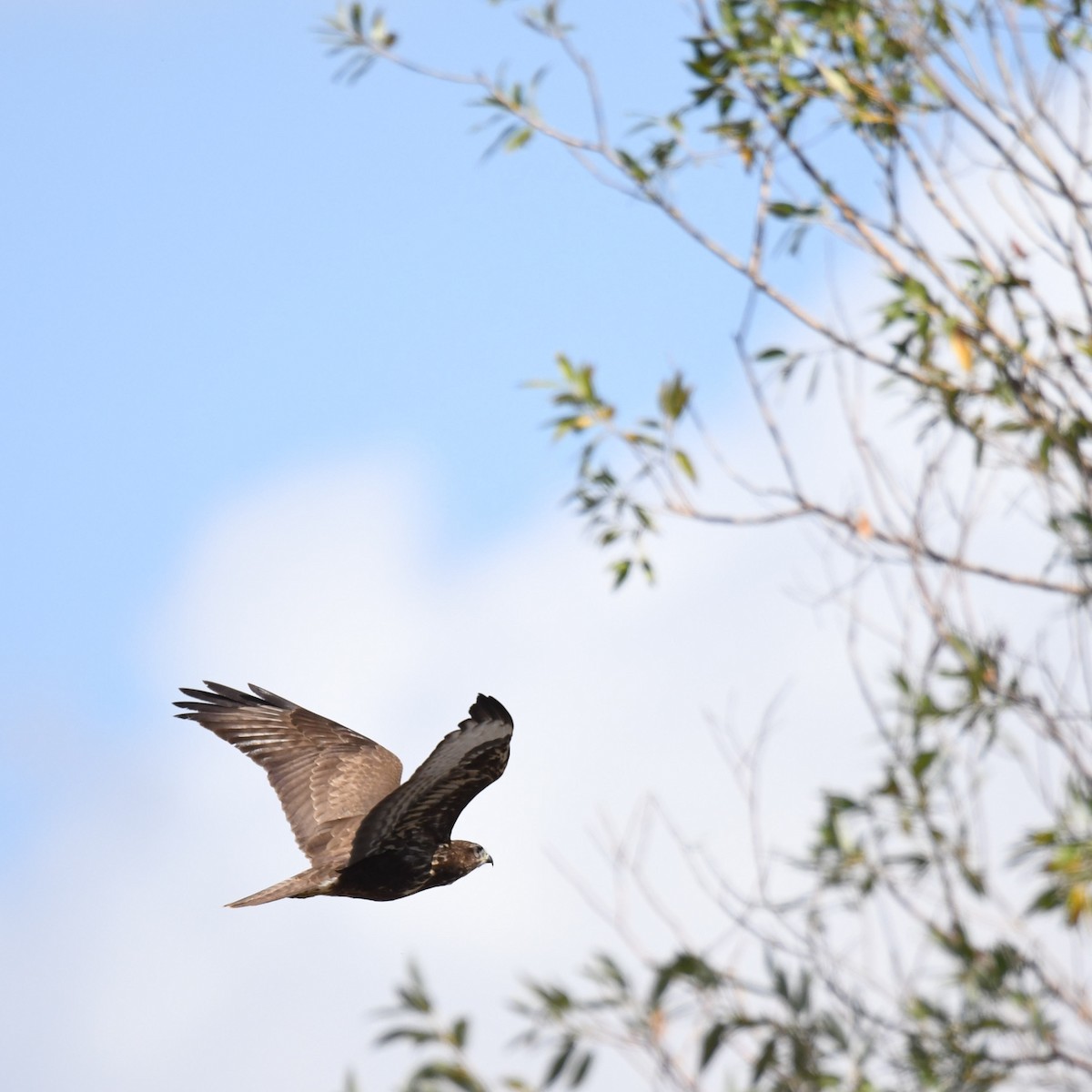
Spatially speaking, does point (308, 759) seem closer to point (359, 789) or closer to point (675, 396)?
point (359, 789)

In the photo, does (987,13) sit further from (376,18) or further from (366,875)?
(366,875)

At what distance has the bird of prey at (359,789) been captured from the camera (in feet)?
31.5

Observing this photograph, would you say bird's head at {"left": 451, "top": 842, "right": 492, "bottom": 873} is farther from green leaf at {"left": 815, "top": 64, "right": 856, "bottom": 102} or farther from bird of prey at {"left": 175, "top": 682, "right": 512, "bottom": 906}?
green leaf at {"left": 815, "top": 64, "right": 856, "bottom": 102}

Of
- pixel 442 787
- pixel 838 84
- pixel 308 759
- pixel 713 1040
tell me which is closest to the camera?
pixel 713 1040

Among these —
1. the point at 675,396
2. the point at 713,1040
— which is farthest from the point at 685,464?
the point at 713,1040

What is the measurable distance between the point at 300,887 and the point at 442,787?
101 cm

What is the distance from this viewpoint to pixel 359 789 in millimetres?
11234

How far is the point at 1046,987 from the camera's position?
644 centimetres

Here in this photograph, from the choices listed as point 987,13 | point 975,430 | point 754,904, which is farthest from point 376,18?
point 754,904

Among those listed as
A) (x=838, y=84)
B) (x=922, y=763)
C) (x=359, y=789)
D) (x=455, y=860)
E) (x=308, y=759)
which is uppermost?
(x=838, y=84)

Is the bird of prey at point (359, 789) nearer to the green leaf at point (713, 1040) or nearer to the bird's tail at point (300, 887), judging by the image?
the bird's tail at point (300, 887)

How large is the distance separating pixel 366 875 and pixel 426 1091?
3.93 meters

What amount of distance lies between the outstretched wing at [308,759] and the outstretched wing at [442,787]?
285mm

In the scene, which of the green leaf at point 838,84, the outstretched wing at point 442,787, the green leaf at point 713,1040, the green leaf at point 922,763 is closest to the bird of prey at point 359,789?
the outstretched wing at point 442,787
